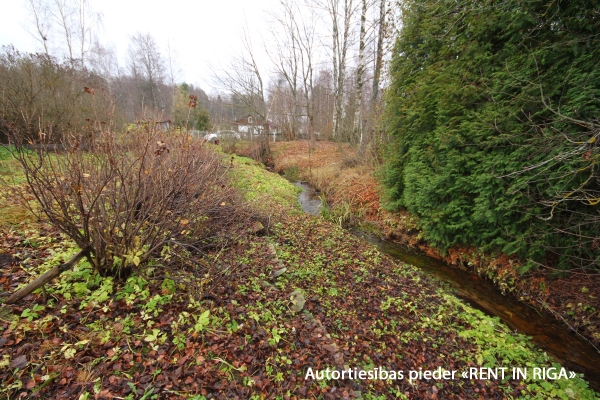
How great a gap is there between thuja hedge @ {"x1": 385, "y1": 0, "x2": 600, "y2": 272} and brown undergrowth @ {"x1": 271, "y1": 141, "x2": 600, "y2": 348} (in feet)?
0.85

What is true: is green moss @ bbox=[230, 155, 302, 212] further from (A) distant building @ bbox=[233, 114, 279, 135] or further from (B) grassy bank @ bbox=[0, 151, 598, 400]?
(A) distant building @ bbox=[233, 114, 279, 135]

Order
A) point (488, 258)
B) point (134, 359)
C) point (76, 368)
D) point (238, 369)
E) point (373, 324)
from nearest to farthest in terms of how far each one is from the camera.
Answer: point (76, 368)
point (134, 359)
point (238, 369)
point (373, 324)
point (488, 258)

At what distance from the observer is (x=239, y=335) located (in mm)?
2428

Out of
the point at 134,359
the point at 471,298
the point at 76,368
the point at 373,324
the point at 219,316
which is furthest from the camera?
the point at 471,298

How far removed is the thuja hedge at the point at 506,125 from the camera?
3111mm

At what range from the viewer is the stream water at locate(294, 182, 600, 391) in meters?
3.06

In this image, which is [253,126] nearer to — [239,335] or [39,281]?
[39,281]

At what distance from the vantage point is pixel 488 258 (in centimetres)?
457

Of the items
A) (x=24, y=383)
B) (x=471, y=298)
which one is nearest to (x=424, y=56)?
(x=471, y=298)

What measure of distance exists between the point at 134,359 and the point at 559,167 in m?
5.44

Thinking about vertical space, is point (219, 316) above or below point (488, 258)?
above

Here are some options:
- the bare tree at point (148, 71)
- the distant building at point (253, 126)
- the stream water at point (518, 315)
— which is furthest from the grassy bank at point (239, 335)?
the bare tree at point (148, 71)

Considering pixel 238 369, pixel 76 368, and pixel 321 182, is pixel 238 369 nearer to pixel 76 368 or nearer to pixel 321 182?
pixel 76 368

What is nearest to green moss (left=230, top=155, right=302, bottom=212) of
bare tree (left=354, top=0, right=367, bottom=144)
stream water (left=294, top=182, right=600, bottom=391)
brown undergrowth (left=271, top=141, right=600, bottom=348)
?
brown undergrowth (left=271, top=141, right=600, bottom=348)
